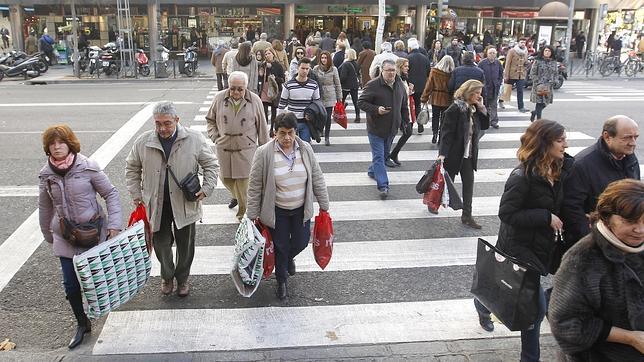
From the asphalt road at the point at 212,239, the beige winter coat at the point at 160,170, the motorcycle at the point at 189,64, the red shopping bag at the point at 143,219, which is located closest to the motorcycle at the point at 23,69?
the motorcycle at the point at 189,64

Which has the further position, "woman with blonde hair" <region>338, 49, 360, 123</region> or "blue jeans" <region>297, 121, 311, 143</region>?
"woman with blonde hair" <region>338, 49, 360, 123</region>

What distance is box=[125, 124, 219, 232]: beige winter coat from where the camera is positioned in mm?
4820

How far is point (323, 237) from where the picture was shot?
5.10 metres

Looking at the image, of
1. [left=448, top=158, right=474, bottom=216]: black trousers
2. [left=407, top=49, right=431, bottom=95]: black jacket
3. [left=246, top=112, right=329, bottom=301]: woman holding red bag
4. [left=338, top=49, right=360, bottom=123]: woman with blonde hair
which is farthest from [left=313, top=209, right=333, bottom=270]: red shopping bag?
[left=338, top=49, right=360, bottom=123]: woman with blonde hair

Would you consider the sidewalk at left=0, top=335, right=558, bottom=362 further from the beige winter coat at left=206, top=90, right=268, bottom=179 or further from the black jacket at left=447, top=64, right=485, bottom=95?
the black jacket at left=447, top=64, right=485, bottom=95

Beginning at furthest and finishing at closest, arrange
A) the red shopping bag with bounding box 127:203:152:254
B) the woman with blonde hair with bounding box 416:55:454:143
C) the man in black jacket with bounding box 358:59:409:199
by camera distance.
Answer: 1. the woman with blonde hair with bounding box 416:55:454:143
2. the man in black jacket with bounding box 358:59:409:199
3. the red shopping bag with bounding box 127:203:152:254

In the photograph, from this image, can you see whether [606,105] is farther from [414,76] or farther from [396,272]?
[396,272]

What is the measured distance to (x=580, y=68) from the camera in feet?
91.6

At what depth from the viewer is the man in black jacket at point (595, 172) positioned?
3.95 m

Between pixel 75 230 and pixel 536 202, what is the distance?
11.1ft

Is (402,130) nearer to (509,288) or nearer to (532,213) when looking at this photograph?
(532,213)

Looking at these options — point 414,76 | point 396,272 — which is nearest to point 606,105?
point 414,76

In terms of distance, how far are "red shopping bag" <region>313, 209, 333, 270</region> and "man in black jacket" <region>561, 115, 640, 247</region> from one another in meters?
1.97

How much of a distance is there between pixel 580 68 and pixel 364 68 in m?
18.3
